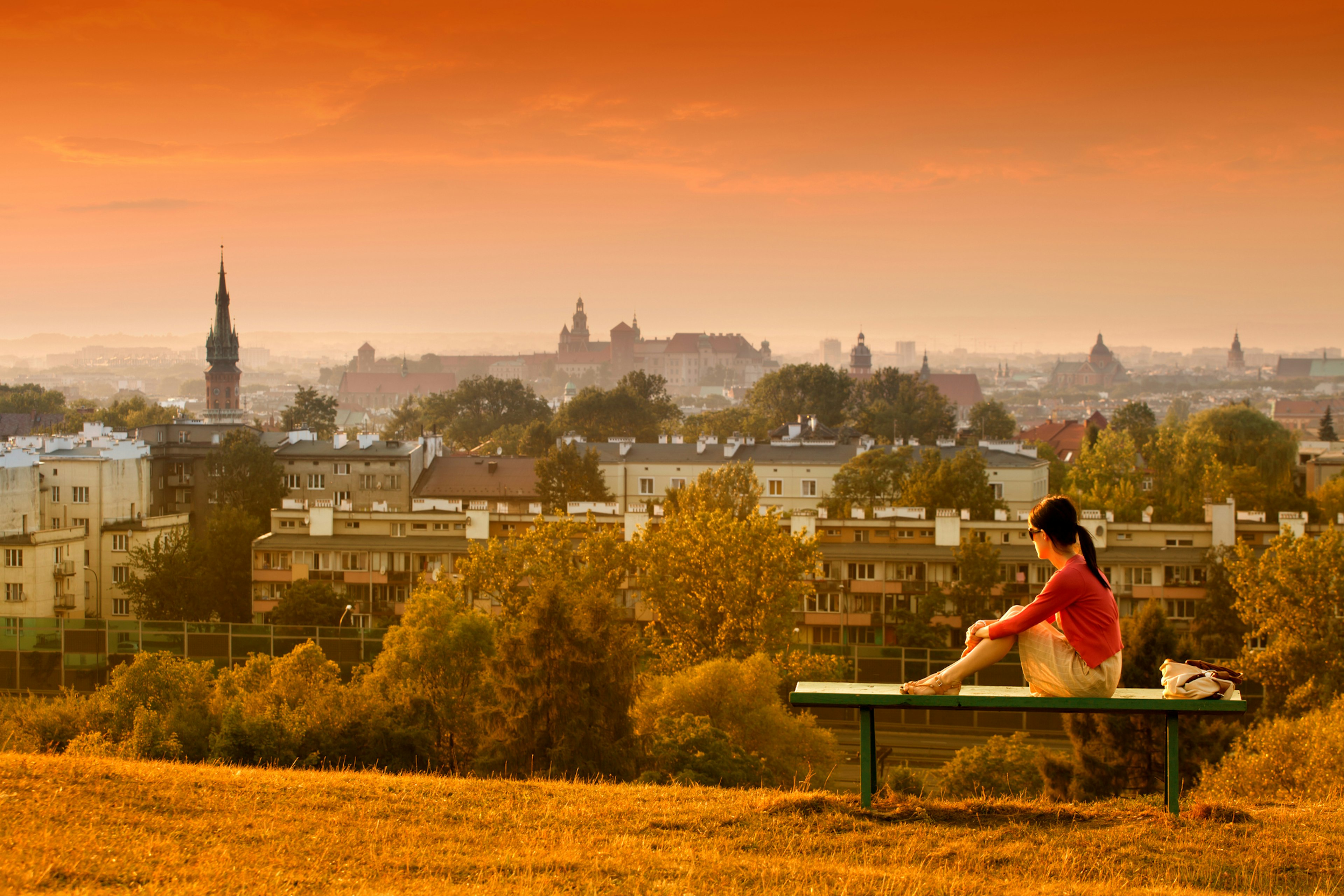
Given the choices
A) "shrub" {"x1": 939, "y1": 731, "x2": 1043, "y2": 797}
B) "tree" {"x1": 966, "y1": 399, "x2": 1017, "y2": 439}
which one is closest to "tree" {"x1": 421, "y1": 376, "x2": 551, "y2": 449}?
"tree" {"x1": 966, "y1": 399, "x2": 1017, "y2": 439}

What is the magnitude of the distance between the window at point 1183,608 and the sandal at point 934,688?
4971 centimetres

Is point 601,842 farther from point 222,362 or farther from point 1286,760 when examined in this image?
point 222,362

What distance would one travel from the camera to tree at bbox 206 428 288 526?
83.0 m

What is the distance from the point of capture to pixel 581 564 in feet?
173

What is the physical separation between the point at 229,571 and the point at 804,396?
329ft

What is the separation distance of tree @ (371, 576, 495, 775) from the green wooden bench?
20.7 m

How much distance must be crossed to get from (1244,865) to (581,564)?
43249 mm

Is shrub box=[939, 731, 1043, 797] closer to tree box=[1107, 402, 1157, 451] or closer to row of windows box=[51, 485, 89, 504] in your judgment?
row of windows box=[51, 485, 89, 504]

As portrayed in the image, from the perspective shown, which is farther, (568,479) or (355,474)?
(355,474)

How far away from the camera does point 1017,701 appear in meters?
11.1

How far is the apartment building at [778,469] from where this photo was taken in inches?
3565

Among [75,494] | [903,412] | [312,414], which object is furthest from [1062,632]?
[312,414]

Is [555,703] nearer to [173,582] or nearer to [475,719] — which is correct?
[475,719]

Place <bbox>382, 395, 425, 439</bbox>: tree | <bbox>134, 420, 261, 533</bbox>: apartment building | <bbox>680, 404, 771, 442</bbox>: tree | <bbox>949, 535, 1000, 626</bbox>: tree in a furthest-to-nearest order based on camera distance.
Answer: <bbox>382, 395, 425, 439</bbox>: tree < <bbox>680, 404, 771, 442</bbox>: tree < <bbox>134, 420, 261, 533</bbox>: apartment building < <bbox>949, 535, 1000, 626</bbox>: tree
